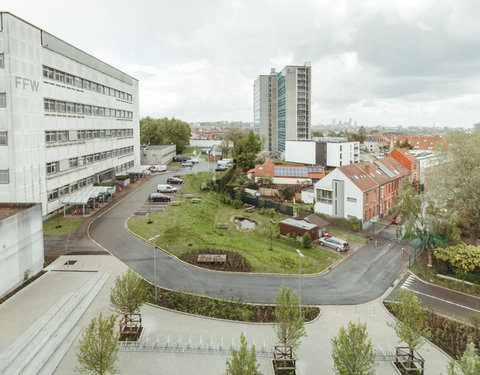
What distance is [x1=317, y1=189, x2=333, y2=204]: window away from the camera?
46422 mm

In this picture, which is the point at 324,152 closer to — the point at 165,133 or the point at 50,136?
the point at 165,133

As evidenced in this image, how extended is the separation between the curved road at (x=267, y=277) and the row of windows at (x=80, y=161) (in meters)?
11.7

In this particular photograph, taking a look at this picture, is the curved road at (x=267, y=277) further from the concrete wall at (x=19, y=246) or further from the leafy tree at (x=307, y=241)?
→ the concrete wall at (x=19, y=246)

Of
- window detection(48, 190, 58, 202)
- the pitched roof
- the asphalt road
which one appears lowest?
the asphalt road

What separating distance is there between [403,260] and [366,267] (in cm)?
489

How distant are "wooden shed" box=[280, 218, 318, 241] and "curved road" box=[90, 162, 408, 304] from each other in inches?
213

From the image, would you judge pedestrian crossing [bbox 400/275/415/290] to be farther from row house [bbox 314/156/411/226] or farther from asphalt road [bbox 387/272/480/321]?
row house [bbox 314/156/411/226]

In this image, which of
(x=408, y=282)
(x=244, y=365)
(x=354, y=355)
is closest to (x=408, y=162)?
(x=408, y=282)

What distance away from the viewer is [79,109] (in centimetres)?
4834

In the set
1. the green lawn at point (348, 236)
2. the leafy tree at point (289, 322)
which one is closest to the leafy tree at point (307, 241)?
the green lawn at point (348, 236)

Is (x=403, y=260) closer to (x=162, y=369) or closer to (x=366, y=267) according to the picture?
(x=366, y=267)

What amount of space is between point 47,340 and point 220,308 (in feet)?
33.2

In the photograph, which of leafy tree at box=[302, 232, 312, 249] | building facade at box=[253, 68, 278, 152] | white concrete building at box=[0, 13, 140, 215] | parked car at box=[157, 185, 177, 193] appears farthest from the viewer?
building facade at box=[253, 68, 278, 152]

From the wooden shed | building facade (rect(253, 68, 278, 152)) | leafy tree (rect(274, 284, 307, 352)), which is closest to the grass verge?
leafy tree (rect(274, 284, 307, 352))
